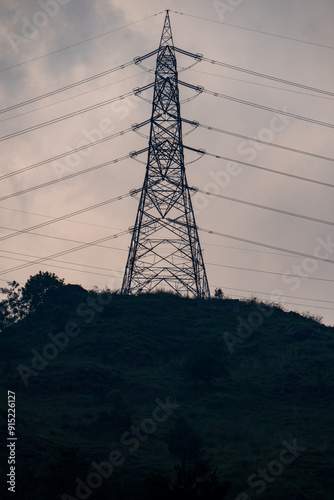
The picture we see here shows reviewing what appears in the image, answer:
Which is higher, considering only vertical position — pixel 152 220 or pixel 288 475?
pixel 152 220

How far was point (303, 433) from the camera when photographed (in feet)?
133

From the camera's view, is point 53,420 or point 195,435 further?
point 53,420

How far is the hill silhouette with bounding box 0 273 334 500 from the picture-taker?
1268 inches

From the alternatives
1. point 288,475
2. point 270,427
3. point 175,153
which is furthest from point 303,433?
point 175,153

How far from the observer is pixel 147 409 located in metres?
45.1

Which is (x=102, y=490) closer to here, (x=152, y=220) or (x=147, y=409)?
(x=147, y=409)

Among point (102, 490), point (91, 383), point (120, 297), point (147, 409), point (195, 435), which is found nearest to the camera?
point (102, 490)

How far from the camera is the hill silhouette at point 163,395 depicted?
32.2 meters

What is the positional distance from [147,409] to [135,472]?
10839 millimetres

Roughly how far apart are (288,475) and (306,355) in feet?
76.3

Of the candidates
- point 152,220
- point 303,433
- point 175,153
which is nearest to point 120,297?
point 152,220

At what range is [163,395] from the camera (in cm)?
4759

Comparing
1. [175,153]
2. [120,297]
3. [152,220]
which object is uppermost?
[175,153]

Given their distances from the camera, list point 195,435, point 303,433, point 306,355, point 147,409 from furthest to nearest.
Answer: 1. point 306,355
2. point 147,409
3. point 303,433
4. point 195,435
